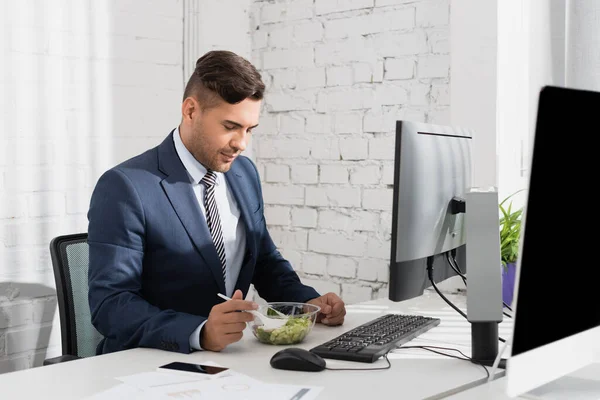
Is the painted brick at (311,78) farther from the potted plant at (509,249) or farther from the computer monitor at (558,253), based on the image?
the computer monitor at (558,253)

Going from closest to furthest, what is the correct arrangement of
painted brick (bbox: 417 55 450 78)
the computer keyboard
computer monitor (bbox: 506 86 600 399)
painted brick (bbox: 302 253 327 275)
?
computer monitor (bbox: 506 86 600 399) → the computer keyboard → painted brick (bbox: 417 55 450 78) → painted brick (bbox: 302 253 327 275)

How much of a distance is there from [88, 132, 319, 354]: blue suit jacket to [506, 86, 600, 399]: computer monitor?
0.78 m

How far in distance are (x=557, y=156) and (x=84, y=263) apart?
4.80 feet

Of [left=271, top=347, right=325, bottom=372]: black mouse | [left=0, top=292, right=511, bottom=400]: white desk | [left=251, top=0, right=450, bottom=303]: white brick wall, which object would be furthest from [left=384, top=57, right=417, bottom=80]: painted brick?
[left=271, top=347, right=325, bottom=372]: black mouse

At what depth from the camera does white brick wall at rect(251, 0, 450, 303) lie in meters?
2.66

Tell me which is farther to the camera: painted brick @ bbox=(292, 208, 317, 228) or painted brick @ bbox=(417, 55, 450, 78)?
painted brick @ bbox=(292, 208, 317, 228)

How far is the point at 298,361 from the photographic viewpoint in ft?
4.80

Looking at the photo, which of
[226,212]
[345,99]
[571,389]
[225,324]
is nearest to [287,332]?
[225,324]

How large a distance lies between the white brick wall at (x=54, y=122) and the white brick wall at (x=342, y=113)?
1.71ft

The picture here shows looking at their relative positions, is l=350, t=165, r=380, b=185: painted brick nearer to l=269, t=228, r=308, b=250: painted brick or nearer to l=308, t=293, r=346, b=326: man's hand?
l=269, t=228, r=308, b=250: painted brick

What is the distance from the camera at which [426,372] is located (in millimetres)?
1485

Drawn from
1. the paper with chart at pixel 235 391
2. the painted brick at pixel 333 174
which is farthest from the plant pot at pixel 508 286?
the paper with chart at pixel 235 391

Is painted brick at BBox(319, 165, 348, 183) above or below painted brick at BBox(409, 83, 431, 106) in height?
below

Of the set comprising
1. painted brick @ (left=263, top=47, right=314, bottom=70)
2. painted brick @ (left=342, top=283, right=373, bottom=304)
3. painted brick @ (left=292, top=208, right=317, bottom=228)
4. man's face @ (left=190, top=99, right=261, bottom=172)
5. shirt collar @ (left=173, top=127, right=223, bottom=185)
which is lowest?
painted brick @ (left=342, top=283, right=373, bottom=304)
